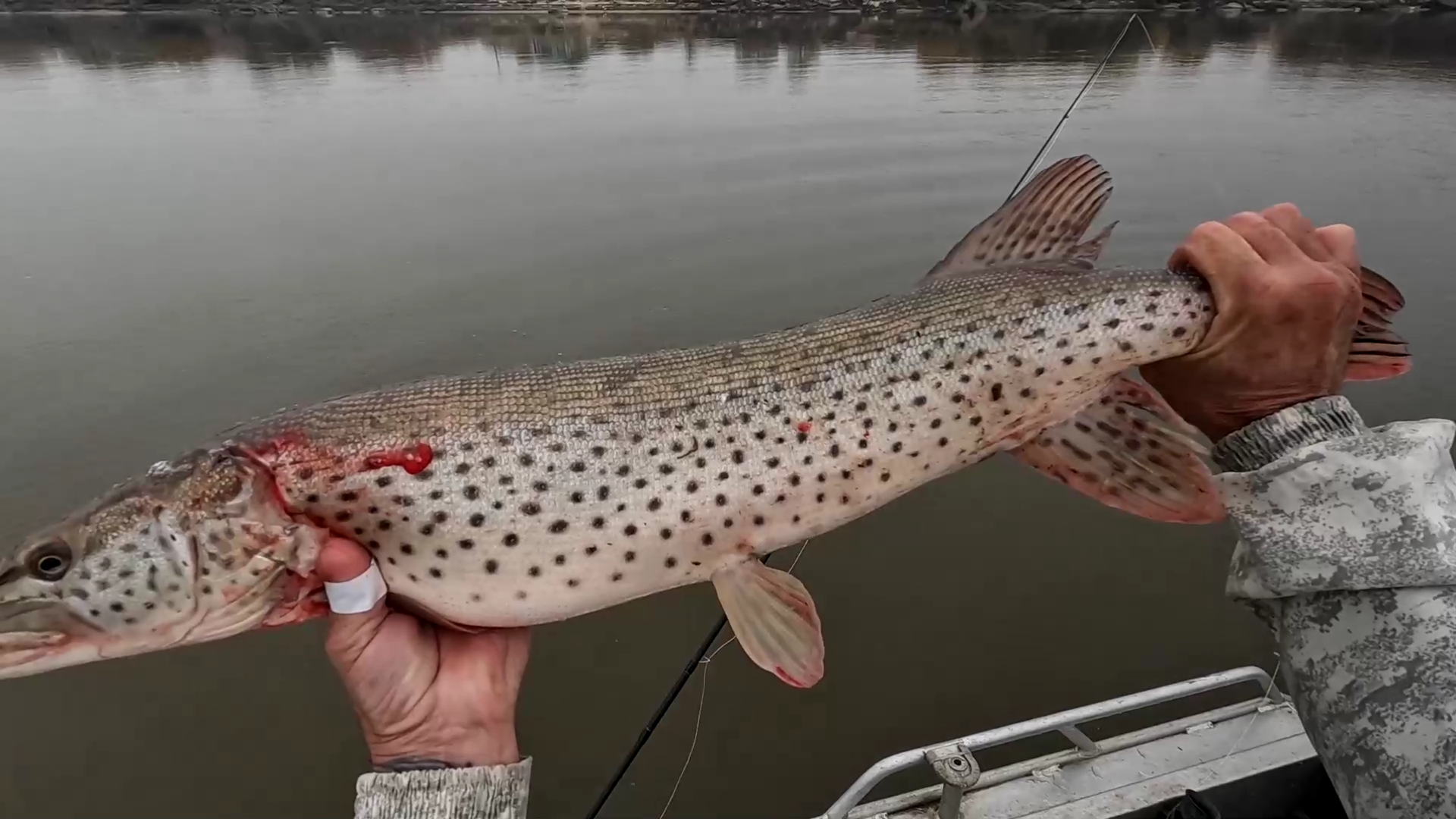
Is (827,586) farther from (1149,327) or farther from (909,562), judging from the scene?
(1149,327)

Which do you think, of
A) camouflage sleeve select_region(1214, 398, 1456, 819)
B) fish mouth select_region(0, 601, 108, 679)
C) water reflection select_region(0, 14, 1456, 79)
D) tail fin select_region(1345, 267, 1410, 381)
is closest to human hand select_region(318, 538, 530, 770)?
fish mouth select_region(0, 601, 108, 679)

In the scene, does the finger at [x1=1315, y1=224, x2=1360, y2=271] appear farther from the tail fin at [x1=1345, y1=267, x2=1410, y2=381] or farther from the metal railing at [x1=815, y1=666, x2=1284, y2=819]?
the metal railing at [x1=815, y1=666, x2=1284, y2=819]

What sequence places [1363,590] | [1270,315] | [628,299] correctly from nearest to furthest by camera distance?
[1363,590] < [1270,315] < [628,299]

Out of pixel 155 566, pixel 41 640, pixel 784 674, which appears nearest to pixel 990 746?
pixel 784 674

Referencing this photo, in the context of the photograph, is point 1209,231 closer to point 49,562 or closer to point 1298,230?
Answer: point 1298,230

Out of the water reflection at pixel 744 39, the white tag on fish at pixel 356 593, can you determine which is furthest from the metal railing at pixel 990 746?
the water reflection at pixel 744 39

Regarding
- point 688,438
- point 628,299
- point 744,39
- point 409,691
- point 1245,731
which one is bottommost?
point 1245,731

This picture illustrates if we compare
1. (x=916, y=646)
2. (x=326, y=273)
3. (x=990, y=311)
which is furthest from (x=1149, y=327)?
(x=326, y=273)
